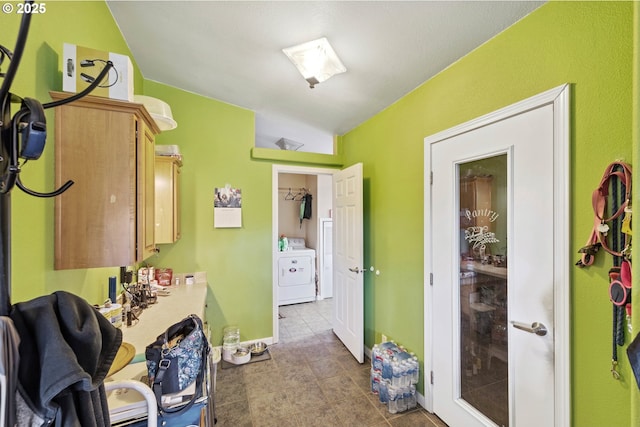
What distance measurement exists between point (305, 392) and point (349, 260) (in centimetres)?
126

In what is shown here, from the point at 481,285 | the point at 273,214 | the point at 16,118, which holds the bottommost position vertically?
the point at 481,285

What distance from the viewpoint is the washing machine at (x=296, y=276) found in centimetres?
449

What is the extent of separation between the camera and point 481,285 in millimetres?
1692

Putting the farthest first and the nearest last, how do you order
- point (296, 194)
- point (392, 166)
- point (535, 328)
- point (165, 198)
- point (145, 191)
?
point (296, 194)
point (392, 166)
point (165, 198)
point (145, 191)
point (535, 328)

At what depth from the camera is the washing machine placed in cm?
449

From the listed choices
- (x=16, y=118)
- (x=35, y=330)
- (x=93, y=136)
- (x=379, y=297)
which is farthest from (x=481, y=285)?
(x=93, y=136)

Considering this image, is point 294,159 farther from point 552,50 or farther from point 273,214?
point 552,50

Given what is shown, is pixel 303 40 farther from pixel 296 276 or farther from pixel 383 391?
pixel 296 276

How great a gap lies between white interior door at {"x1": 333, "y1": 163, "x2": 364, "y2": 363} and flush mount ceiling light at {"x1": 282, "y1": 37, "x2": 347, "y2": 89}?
1.00 meters

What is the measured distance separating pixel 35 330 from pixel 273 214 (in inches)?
105

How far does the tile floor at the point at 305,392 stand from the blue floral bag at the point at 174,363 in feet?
3.89

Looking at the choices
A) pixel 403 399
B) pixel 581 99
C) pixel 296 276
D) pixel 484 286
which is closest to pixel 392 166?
pixel 484 286

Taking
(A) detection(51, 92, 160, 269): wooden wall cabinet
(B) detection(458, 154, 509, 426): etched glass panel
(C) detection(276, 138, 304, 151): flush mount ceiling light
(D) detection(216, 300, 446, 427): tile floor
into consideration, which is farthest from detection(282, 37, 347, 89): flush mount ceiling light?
(D) detection(216, 300, 446, 427): tile floor

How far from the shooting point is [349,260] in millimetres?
2902
